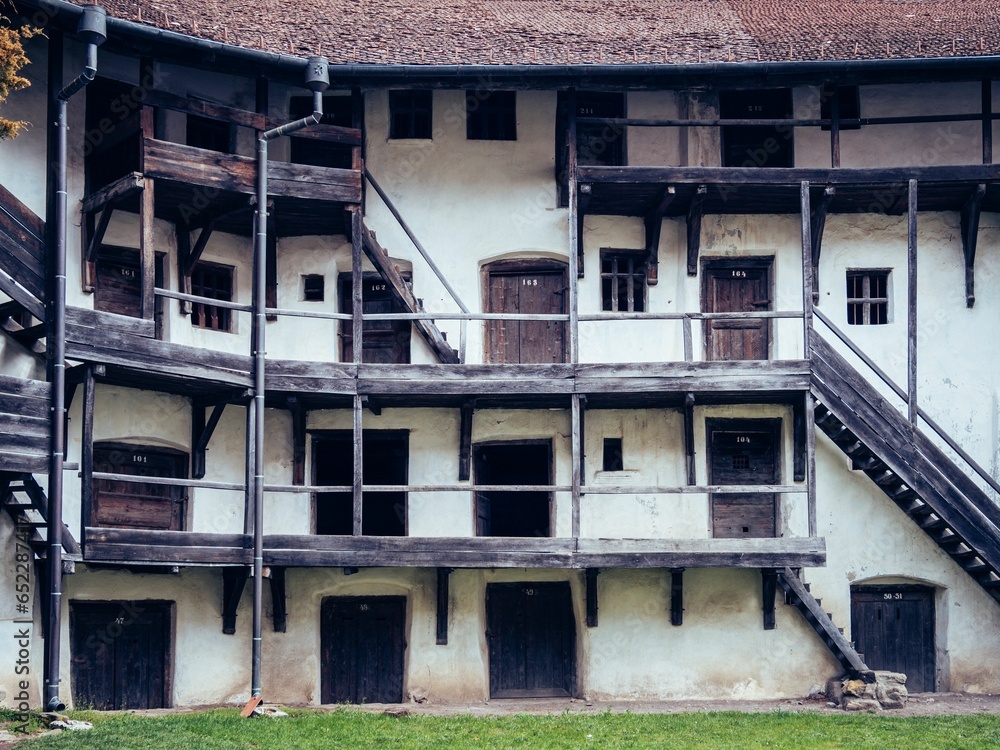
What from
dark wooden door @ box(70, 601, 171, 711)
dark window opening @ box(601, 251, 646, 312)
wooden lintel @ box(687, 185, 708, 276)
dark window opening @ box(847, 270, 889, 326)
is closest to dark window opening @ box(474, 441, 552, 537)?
dark window opening @ box(601, 251, 646, 312)

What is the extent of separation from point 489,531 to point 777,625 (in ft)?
15.3

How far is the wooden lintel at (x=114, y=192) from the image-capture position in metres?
20.6

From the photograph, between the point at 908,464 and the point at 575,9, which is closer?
the point at 908,464

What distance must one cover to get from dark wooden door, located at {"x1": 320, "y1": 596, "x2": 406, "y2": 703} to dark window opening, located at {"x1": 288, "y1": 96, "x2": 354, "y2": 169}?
6.81 m

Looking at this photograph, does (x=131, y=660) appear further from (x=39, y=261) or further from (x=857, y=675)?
(x=857, y=675)

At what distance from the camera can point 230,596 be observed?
74.1ft

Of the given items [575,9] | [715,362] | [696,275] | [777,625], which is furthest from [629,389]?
[575,9]

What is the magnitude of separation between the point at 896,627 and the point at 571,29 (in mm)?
10498

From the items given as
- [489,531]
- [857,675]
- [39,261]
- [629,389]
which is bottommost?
[857,675]

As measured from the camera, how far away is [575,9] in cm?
2552

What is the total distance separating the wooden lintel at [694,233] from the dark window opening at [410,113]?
4336mm

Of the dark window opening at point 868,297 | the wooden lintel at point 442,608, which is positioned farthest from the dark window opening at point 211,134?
the dark window opening at point 868,297

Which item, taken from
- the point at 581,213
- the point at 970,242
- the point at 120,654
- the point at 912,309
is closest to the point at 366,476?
the point at 120,654

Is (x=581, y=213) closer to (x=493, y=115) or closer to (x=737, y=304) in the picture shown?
(x=493, y=115)
